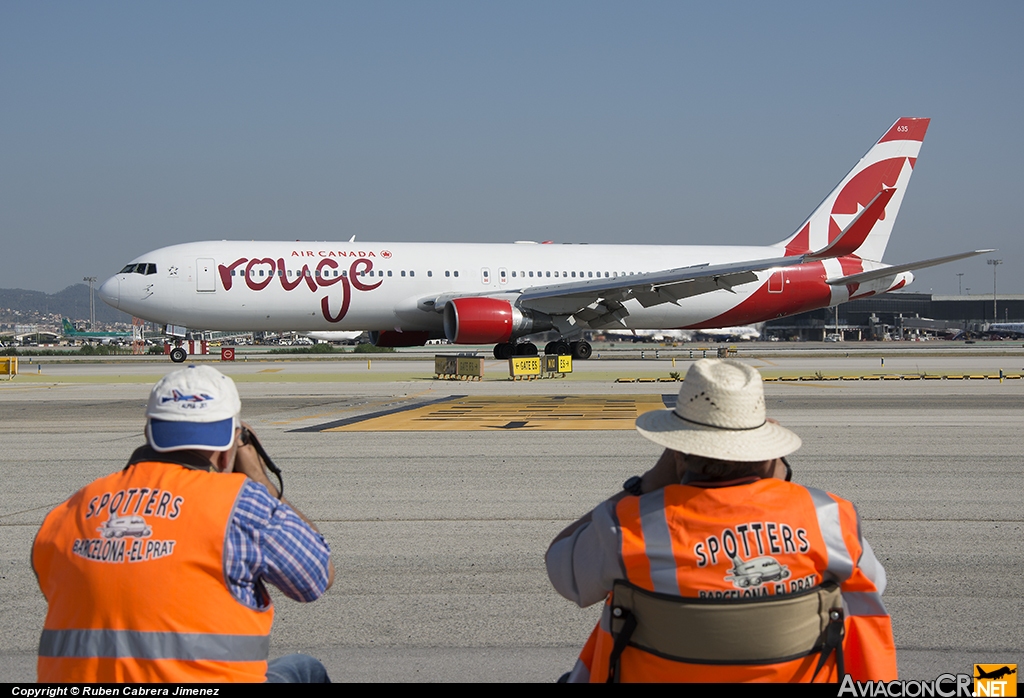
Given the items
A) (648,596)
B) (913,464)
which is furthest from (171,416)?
(913,464)

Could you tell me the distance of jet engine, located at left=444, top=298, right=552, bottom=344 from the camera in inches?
1117

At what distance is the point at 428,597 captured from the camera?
5582mm

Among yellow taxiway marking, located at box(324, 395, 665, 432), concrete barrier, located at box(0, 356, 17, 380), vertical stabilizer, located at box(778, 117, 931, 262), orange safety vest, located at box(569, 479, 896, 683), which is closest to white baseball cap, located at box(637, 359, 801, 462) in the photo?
orange safety vest, located at box(569, 479, 896, 683)

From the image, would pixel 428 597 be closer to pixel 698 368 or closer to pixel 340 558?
pixel 340 558

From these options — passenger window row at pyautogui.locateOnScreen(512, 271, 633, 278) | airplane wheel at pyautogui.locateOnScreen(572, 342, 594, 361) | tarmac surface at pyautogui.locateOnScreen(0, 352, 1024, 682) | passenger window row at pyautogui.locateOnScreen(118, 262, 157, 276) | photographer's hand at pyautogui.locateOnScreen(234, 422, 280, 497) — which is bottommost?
airplane wheel at pyautogui.locateOnScreen(572, 342, 594, 361)

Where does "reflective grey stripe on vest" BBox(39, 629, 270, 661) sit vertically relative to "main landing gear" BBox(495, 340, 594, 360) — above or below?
above

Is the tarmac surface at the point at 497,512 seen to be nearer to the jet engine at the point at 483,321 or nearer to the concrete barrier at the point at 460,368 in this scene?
the concrete barrier at the point at 460,368

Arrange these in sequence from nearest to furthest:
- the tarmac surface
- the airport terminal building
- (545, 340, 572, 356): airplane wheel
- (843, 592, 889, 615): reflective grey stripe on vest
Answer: (843, 592, 889, 615): reflective grey stripe on vest → the tarmac surface → (545, 340, 572, 356): airplane wheel → the airport terminal building

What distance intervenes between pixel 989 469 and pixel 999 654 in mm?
5662

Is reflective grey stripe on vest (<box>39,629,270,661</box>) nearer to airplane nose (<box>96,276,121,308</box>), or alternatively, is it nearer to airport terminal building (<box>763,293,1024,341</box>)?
airplane nose (<box>96,276,121,308</box>)

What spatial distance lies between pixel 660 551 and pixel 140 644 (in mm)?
1543

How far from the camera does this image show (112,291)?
30.1m

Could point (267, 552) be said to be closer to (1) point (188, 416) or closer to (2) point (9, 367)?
(1) point (188, 416)

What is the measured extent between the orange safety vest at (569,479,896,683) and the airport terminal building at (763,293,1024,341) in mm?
99712
